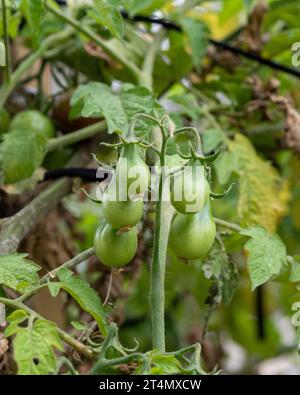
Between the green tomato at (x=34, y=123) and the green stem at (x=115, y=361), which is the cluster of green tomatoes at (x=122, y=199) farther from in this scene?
the green tomato at (x=34, y=123)

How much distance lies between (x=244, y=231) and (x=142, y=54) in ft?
1.65

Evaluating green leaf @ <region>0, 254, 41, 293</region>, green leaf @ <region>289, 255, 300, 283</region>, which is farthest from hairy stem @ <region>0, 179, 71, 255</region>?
green leaf @ <region>289, 255, 300, 283</region>

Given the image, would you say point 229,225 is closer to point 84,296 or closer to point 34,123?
point 84,296

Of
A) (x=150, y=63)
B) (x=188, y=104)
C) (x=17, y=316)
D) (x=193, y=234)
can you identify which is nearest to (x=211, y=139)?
(x=188, y=104)

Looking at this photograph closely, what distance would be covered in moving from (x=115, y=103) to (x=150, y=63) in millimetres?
262

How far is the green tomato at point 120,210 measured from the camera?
0.67 metres

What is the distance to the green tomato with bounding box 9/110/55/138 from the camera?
1108 millimetres

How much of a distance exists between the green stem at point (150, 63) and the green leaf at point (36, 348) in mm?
535

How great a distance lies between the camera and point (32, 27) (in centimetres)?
97

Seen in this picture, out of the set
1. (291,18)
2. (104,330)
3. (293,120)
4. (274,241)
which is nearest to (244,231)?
(274,241)

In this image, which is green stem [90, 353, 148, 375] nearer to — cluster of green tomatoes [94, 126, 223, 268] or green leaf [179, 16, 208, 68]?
cluster of green tomatoes [94, 126, 223, 268]

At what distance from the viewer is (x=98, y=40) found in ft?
3.66
